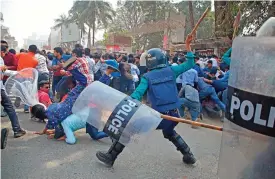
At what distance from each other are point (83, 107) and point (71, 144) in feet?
4.89

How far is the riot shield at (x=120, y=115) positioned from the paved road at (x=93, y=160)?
191mm

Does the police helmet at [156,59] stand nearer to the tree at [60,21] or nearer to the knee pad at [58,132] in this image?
the knee pad at [58,132]

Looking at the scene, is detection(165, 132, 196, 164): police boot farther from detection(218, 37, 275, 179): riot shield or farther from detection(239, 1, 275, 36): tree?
detection(239, 1, 275, 36): tree

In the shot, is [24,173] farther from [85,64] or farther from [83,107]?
[85,64]

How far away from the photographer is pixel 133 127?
2.70 meters

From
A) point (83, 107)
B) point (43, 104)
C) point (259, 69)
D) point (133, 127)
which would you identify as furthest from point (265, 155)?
point (43, 104)

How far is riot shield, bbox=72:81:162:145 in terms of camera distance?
2666mm

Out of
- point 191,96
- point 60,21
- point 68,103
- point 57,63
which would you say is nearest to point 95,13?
point 60,21

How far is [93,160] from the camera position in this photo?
151 inches

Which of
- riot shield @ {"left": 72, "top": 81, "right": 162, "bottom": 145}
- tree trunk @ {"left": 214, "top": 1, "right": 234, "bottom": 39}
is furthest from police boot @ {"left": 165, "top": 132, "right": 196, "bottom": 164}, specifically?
tree trunk @ {"left": 214, "top": 1, "right": 234, "bottom": 39}

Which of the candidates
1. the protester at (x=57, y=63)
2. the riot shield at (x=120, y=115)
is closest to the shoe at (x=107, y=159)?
the riot shield at (x=120, y=115)

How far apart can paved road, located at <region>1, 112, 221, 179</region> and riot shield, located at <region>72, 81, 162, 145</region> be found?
0.63ft

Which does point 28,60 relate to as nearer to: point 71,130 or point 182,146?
point 71,130

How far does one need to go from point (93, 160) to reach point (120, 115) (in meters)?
1.39
